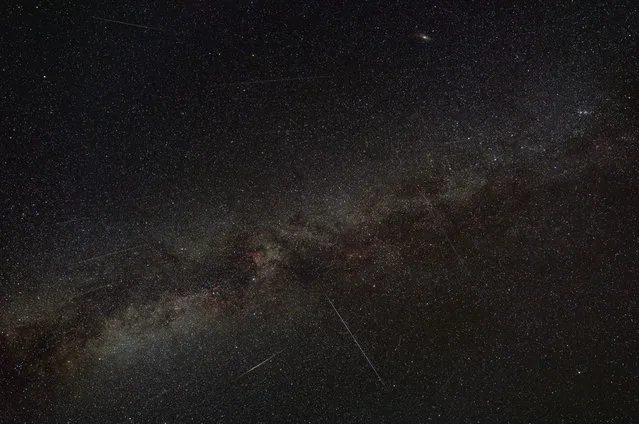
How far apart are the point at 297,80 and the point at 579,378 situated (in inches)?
167

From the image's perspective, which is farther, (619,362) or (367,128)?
(619,362)

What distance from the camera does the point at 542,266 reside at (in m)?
3.45

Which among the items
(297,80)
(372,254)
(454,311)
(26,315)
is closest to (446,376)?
(454,311)

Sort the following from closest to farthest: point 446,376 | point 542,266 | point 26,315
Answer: point 26,315
point 542,266
point 446,376

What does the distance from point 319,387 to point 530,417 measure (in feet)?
7.59

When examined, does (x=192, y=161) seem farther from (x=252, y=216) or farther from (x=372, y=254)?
(x=372, y=254)

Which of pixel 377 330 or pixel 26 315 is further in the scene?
pixel 377 330

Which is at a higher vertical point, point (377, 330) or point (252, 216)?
→ point (252, 216)

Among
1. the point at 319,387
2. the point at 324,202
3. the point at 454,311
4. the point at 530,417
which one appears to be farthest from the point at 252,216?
the point at 530,417

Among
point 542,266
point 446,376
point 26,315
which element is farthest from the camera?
point 446,376

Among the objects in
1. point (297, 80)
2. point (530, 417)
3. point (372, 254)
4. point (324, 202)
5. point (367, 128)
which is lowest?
point (530, 417)

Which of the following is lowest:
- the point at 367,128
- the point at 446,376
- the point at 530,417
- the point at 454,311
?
the point at 530,417

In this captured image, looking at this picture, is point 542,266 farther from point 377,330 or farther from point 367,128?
point 367,128

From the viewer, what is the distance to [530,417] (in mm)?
3738
